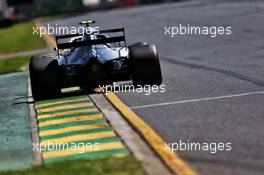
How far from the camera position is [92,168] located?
7.44 meters

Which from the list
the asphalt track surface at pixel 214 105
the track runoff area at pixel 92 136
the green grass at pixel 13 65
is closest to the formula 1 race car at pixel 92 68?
the asphalt track surface at pixel 214 105

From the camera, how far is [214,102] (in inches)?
430

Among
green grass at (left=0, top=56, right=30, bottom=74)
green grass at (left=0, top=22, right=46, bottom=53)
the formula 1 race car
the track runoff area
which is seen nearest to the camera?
the track runoff area

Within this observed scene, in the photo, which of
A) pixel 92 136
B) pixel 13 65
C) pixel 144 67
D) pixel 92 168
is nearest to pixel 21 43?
pixel 13 65

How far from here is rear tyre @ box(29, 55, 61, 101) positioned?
→ 13.2m

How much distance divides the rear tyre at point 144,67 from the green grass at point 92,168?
5.56 metres

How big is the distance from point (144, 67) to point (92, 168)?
5975 mm

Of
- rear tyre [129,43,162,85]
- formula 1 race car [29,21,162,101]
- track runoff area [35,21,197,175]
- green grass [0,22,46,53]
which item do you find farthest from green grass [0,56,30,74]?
track runoff area [35,21,197,175]

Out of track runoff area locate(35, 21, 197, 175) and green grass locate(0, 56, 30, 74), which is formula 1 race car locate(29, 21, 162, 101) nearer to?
track runoff area locate(35, 21, 197, 175)

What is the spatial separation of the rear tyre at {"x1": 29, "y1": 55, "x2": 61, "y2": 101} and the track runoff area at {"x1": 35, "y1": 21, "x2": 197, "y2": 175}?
0.98 meters

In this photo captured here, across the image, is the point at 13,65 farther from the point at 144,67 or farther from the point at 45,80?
the point at 144,67

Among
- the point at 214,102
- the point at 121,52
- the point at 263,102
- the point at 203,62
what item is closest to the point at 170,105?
the point at 214,102

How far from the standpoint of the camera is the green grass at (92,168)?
7221mm

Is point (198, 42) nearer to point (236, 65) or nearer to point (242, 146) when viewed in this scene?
point (236, 65)
